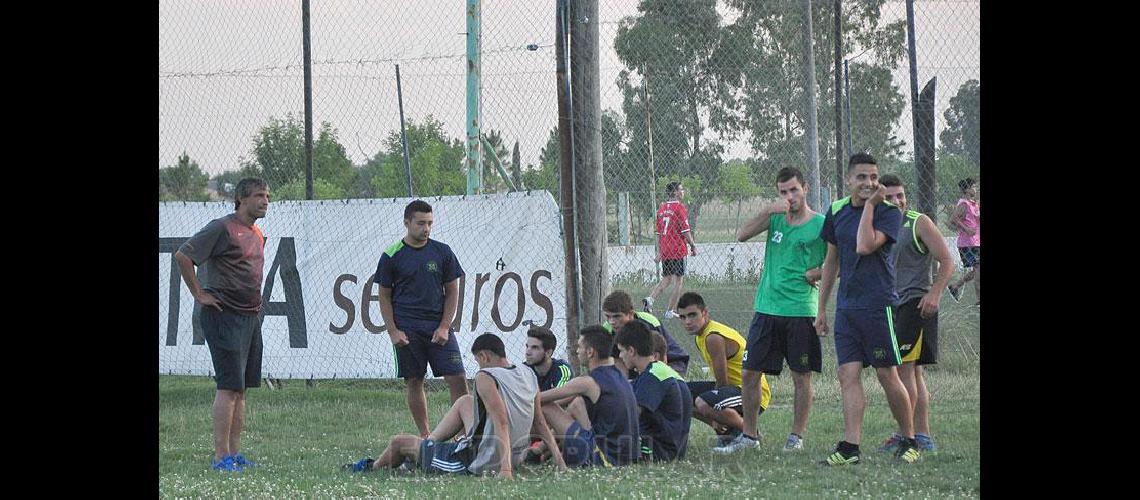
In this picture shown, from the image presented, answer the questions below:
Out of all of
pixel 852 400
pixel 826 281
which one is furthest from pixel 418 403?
pixel 852 400

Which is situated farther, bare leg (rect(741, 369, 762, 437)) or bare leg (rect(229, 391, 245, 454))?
bare leg (rect(741, 369, 762, 437))

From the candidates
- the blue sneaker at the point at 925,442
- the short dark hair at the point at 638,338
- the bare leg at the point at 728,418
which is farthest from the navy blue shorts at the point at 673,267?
the short dark hair at the point at 638,338

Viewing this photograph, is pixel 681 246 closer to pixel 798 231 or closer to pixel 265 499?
pixel 798 231

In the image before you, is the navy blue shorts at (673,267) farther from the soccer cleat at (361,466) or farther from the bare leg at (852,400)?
the soccer cleat at (361,466)

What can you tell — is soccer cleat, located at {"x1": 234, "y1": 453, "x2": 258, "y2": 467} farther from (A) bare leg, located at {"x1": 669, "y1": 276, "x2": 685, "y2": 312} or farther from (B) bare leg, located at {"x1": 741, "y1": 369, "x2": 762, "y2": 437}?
(A) bare leg, located at {"x1": 669, "y1": 276, "x2": 685, "y2": 312}

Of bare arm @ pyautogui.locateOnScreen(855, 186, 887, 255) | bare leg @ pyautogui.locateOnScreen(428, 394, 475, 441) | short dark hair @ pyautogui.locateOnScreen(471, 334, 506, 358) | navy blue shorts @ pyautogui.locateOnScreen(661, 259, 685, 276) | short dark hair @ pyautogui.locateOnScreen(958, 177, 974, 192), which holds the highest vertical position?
short dark hair @ pyautogui.locateOnScreen(958, 177, 974, 192)

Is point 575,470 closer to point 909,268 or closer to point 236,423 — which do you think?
point 236,423

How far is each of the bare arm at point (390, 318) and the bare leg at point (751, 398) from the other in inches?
90.5

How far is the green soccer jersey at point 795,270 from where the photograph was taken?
8039mm

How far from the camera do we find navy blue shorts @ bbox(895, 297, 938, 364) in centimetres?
784

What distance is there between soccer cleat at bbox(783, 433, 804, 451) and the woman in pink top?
4203 millimetres

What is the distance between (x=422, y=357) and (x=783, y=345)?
2435 mm

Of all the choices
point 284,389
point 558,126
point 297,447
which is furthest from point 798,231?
point 284,389

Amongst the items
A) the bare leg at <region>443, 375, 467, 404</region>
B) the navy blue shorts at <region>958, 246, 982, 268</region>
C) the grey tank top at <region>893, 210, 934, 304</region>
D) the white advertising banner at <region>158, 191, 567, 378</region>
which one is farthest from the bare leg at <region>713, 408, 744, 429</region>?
the navy blue shorts at <region>958, 246, 982, 268</region>
